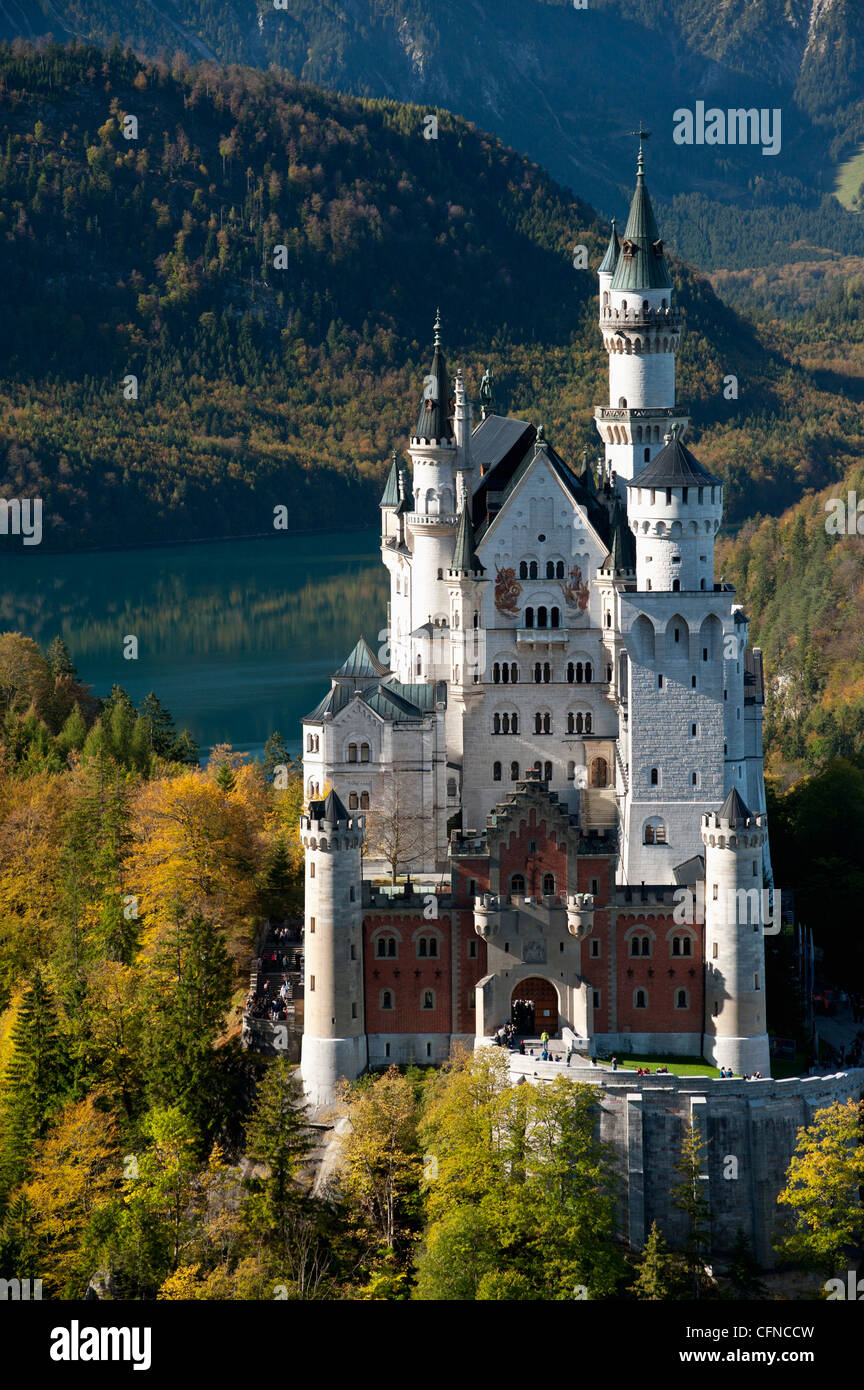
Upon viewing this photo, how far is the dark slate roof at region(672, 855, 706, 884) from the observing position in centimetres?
7294

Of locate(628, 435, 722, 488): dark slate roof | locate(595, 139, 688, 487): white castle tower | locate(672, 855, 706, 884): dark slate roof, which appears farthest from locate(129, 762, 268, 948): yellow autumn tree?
locate(628, 435, 722, 488): dark slate roof

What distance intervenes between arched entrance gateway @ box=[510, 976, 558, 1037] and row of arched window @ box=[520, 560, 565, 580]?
17.2 metres

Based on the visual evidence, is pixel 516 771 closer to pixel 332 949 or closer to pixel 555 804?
pixel 555 804

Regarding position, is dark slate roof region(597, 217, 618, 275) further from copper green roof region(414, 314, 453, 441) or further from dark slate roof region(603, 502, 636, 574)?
dark slate roof region(603, 502, 636, 574)

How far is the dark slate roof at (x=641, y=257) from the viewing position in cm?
8881

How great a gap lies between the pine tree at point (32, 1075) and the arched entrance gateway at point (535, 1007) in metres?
13.0

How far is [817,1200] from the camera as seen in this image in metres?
66.9

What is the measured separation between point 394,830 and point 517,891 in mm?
10013

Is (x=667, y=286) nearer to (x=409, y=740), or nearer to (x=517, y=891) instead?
(x=409, y=740)

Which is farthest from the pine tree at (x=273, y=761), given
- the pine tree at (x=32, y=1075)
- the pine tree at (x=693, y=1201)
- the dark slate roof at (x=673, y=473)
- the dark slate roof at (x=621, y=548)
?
the pine tree at (x=693, y=1201)

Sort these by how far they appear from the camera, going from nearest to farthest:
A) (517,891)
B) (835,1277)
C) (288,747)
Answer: (835,1277) → (517,891) → (288,747)

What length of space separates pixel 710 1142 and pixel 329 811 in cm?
1331
